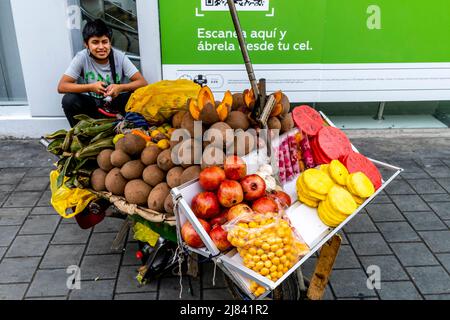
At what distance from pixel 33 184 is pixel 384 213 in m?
3.41

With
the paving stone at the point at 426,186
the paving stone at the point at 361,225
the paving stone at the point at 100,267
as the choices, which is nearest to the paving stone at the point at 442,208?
the paving stone at the point at 426,186

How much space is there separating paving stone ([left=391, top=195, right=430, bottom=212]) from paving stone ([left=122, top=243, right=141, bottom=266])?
2.44 metres

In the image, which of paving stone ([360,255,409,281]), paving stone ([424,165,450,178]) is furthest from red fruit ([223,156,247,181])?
paving stone ([424,165,450,178])

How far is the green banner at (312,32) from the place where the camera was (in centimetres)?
452

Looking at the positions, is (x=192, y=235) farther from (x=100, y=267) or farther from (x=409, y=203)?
(x=409, y=203)

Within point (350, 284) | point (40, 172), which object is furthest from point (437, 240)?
point (40, 172)

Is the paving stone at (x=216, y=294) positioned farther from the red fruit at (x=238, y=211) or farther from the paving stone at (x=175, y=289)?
the red fruit at (x=238, y=211)

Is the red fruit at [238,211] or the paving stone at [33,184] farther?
the paving stone at [33,184]

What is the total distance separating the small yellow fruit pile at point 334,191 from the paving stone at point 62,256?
1.88 metres

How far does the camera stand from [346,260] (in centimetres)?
328
